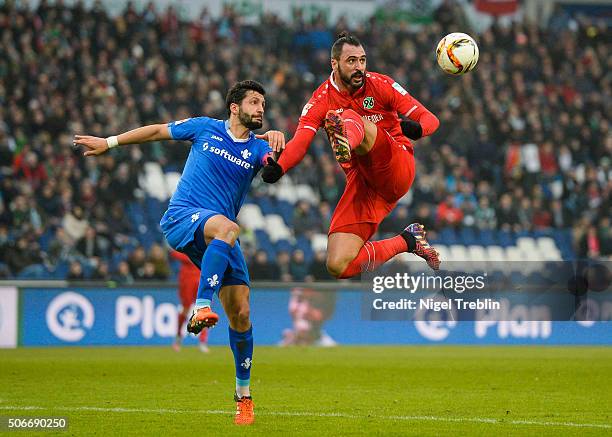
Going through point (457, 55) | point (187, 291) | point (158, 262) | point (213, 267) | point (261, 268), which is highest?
point (457, 55)

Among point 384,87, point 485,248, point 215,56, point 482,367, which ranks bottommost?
point 482,367

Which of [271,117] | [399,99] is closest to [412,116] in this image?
[399,99]

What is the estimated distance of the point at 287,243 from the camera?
2256 cm

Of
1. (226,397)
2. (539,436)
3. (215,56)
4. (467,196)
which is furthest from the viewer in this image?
(215,56)

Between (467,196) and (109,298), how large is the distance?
8823mm

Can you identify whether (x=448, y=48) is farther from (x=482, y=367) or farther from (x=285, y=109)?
(x=285, y=109)

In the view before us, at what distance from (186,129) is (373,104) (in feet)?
6.05

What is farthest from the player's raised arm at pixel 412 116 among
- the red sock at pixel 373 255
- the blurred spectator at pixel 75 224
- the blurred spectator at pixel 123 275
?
the blurred spectator at pixel 75 224

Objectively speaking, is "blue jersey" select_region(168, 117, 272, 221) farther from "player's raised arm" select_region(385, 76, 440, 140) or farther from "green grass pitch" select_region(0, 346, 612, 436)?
"green grass pitch" select_region(0, 346, 612, 436)

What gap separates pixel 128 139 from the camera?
9.21 meters

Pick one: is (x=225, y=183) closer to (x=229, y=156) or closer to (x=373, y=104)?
(x=229, y=156)

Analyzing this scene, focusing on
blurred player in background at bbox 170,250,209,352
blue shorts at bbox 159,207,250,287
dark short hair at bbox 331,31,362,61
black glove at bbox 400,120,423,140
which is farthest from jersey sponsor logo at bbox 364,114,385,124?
blurred player in background at bbox 170,250,209,352

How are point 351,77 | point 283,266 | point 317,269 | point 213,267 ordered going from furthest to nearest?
1. point 317,269
2. point 283,266
3. point 351,77
4. point 213,267

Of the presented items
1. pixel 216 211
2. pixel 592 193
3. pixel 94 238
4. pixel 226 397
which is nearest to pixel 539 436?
pixel 216 211
